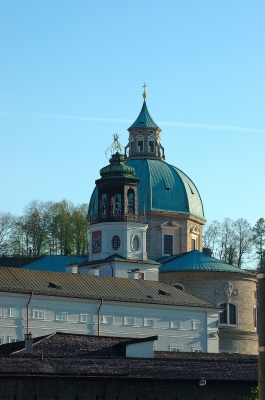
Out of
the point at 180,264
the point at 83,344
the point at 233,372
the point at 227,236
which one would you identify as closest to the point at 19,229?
the point at 227,236

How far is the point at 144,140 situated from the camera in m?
105

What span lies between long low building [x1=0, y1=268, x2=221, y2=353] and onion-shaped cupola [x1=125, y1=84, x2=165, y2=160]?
66.4 ft

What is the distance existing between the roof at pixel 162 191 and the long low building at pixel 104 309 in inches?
537

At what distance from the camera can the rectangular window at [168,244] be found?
98.7 m

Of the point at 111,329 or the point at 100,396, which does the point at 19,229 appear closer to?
the point at 111,329

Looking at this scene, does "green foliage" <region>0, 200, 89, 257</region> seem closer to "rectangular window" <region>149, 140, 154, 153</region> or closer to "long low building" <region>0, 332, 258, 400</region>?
"rectangular window" <region>149, 140, 154, 153</region>

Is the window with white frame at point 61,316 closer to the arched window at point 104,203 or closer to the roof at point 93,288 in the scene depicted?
the roof at point 93,288

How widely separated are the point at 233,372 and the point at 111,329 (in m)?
30.5

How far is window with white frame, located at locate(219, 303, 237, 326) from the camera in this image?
90.8m

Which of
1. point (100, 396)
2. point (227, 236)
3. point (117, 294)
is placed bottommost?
point (100, 396)

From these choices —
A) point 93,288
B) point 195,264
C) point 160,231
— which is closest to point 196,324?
point 93,288

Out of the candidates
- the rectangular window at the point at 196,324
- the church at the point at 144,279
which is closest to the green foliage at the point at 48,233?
the church at the point at 144,279

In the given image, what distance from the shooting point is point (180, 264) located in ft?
304

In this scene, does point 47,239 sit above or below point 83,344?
above
